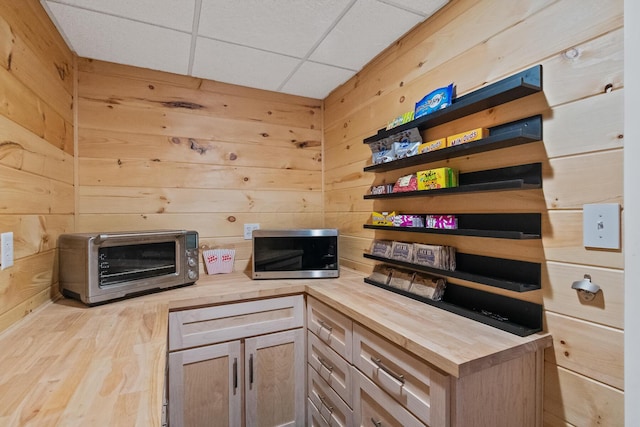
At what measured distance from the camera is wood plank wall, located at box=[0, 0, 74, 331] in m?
1.08

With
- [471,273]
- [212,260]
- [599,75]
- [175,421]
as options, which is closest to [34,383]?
[175,421]

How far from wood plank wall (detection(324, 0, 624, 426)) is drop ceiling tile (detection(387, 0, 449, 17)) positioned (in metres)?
0.04

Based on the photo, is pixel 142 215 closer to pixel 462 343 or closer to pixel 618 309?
pixel 462 343

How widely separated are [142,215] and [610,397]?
2235mm

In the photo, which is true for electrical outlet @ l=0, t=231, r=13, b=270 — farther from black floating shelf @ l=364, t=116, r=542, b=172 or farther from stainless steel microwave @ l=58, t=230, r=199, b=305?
black floating shelf @ l=364, t=116, r=542, b=172

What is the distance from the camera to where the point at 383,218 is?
163cm

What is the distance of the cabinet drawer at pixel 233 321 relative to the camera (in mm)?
1476

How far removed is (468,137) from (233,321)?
1.36 metres

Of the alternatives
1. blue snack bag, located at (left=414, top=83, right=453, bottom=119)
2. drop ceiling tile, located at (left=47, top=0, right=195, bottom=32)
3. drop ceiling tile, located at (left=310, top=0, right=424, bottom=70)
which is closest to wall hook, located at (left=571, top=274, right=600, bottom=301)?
blue snack bag, located at (left=414, top=83, right=453, bottom=119)

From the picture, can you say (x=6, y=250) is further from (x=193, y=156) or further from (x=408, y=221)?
(x=408, y=221)

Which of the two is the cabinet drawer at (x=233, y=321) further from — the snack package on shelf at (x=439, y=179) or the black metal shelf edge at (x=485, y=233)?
the snack package on shelf at (x=439, y=179)

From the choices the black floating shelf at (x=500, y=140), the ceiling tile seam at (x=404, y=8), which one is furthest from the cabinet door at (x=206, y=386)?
the ceiling tile seam at (x=404, y=8)

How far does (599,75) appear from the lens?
2.88 ft

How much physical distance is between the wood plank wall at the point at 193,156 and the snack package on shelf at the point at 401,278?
981 millimetres
